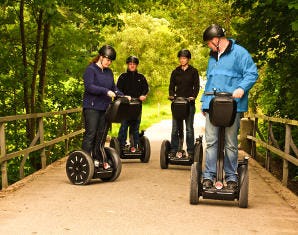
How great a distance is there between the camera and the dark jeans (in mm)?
8914

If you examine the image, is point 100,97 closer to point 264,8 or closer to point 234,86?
point 234,86

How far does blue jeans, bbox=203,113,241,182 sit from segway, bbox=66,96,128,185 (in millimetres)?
1908

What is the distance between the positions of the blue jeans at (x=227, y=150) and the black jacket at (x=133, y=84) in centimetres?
499

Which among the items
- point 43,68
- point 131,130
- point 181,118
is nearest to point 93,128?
point 181,118

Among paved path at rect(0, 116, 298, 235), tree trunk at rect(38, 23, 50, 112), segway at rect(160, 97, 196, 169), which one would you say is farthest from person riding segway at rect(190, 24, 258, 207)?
tree trunk at rect(38, 23, 50, 112)

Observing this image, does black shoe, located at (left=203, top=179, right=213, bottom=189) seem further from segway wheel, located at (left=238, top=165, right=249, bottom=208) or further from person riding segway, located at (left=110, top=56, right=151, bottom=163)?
person riding segway, located at (left=110, top=56, right=151, bottom=163)

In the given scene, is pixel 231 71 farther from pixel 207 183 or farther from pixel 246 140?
pixel 246 140

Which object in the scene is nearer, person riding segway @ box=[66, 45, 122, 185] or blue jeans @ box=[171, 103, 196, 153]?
person riding segway @ box=[66, 45, 122, 185]

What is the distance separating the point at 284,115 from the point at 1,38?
6600 millimetres

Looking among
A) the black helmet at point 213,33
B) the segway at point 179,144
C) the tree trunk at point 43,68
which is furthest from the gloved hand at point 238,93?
the tree trunk at point 43,68

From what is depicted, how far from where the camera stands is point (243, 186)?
7.02m

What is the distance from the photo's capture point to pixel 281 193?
→ 27.6 feet

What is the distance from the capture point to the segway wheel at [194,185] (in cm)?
712

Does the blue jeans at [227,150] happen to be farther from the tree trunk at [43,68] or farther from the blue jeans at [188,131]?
the tree trunk at [43,68]
